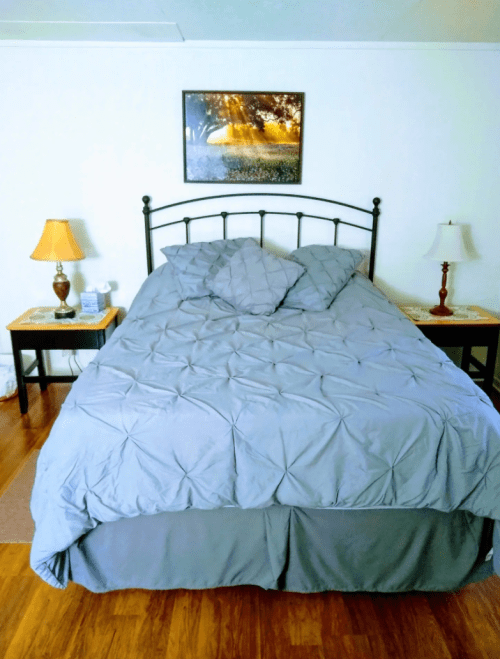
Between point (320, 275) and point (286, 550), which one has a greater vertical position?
point (320, 275)

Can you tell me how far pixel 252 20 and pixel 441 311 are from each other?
2.01 meters

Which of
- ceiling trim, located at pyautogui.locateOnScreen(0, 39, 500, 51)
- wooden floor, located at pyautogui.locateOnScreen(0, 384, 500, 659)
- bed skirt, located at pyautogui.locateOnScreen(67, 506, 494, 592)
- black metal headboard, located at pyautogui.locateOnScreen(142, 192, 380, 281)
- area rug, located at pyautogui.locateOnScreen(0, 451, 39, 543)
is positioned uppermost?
ceiling trim, located at pyautogui.locateOnScreen(0, 39, 500, 51)

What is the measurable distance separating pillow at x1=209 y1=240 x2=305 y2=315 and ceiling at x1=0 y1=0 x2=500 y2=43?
1231mm

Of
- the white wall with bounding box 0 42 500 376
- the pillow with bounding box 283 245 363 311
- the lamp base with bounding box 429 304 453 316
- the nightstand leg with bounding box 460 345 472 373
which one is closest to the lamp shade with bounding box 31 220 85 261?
the white wall with bounding box 0 42 500 376

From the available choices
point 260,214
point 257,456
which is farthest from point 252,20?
point 257,456

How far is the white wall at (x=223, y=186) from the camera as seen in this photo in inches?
123

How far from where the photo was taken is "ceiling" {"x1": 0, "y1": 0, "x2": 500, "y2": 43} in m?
2.46

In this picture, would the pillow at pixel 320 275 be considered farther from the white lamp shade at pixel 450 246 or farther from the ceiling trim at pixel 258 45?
the ceiling trim at pixel 258 45

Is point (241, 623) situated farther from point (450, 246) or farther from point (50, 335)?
point (450, 246)

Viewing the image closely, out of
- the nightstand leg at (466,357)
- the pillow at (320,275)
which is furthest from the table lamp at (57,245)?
the nightstand leg at (466,357)

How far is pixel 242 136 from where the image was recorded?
10.6 feet

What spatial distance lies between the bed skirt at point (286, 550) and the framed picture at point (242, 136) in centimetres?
225

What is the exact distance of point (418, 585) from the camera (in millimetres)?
1794

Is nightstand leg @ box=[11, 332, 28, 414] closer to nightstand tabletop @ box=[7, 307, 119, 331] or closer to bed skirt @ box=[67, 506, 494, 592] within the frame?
nightstand tabletop @ box=[7, 307, 119, 331]
